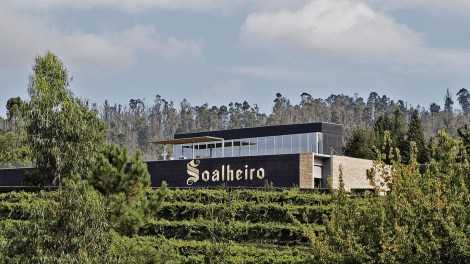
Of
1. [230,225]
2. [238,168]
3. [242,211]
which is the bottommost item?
[230,225]

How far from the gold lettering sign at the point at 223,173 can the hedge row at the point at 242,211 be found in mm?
7355

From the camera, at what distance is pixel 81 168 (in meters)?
21.4

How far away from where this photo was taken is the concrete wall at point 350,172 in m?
33.8

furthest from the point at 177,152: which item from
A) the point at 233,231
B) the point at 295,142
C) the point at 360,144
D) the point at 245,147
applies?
the point at 233,231

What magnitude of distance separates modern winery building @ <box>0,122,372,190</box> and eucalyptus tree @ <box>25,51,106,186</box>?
14681 mm

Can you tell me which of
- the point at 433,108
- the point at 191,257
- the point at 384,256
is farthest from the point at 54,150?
the point at 433,108

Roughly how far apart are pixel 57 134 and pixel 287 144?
22.8 m

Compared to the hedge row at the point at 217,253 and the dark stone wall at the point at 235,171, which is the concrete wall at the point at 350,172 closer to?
the dark stone wall at the point at 235,171

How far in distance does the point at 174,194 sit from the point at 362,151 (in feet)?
96.9

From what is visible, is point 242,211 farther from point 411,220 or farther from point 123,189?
point 411,220

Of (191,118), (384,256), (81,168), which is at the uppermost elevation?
(191,118)

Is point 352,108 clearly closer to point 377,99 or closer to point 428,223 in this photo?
point 377,99

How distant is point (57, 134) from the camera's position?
819 inches

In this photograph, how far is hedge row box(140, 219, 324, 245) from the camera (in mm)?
23906
